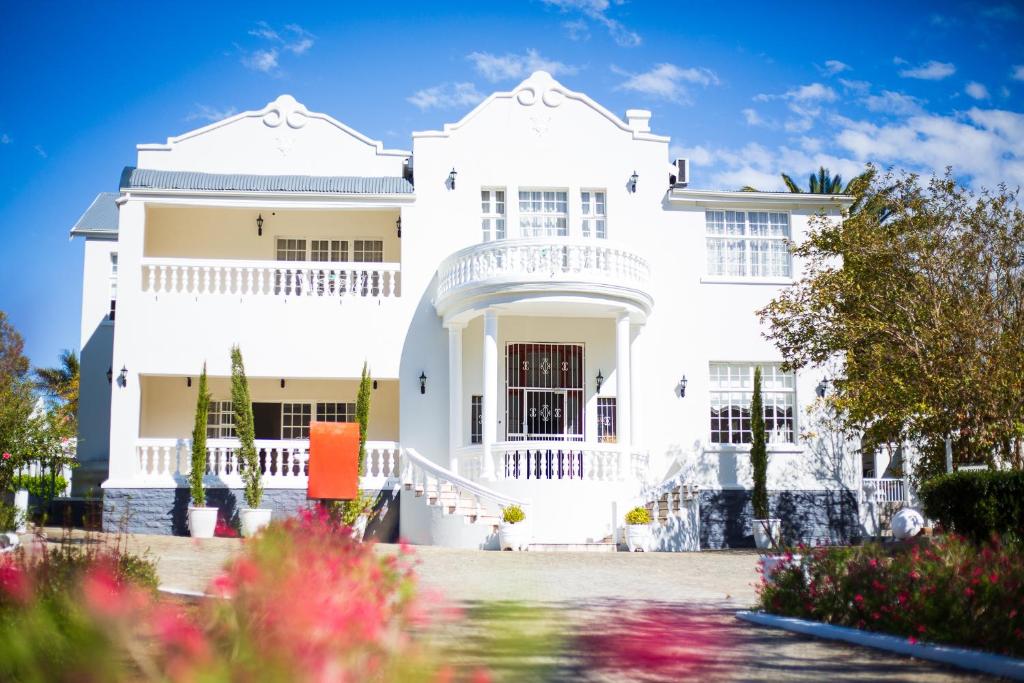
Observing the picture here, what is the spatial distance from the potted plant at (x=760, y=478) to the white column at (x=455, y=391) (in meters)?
6.04

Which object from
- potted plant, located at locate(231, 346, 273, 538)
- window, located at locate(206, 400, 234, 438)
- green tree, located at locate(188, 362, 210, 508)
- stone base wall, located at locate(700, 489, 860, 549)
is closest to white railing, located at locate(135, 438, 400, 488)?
potted plant, located at locate(231, 346, 273, 538)

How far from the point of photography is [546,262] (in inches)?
816

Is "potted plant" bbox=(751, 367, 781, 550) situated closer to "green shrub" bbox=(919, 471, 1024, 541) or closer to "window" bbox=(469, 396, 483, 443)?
"window" bbox=(469, 396, 483, 443)

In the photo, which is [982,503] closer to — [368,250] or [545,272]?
[545,272]

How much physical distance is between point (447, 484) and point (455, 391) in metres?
2.22

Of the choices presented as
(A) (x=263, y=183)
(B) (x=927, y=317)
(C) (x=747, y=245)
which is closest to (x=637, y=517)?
(B) (x=927, y=317)

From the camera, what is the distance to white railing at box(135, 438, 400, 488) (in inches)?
818

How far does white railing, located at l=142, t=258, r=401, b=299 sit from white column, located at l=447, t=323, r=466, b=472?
1.72 meters

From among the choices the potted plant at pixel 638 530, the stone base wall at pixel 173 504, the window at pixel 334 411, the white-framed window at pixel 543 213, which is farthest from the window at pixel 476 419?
the potted plant at pixel 638 530

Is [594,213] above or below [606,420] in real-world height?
above

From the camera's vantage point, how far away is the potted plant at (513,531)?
18.6 metres

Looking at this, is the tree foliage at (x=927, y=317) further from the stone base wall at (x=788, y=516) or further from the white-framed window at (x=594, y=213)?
the white-framed window at (x=594, y=213)

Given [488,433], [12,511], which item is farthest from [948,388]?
[12,511]

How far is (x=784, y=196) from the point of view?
77.5 feet
